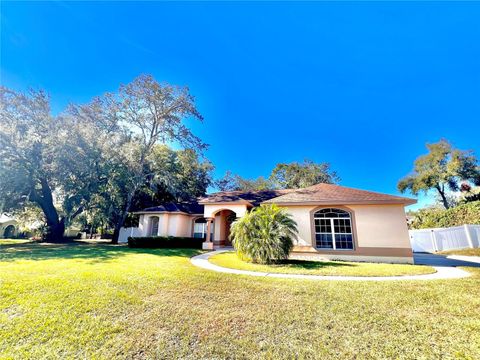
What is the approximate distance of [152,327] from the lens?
384 centimetres

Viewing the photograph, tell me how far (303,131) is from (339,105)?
5.19 meters

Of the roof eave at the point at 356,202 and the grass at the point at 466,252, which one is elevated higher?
the roof eave at the point at 356,202

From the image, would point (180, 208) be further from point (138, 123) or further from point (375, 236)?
point (375, 236)

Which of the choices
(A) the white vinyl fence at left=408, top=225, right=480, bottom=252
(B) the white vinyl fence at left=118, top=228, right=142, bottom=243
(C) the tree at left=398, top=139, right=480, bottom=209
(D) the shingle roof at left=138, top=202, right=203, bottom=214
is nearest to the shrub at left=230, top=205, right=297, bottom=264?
(D) the shingle roof at left=138, top=202, right=203, bottom=214

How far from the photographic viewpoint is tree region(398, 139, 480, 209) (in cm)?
2669

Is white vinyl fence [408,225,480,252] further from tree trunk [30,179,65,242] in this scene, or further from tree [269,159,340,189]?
tree trunk [30,179,65,242]

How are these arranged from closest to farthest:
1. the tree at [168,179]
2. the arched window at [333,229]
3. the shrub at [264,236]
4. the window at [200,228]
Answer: the shrub at [264,236]
the arched window at [333,229]
the window at [200,228]
the tree at [168,179]

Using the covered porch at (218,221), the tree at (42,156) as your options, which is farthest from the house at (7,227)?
the covered porch at (218,221)

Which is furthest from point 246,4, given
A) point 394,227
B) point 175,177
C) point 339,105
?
point 175,177

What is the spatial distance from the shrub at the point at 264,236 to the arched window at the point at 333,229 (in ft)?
9.75

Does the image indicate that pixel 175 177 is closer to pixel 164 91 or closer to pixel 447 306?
pixel 164 91

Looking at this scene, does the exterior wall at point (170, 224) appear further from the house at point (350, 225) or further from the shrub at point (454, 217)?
the shrub at point (454, 217)

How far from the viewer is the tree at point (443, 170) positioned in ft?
87.6

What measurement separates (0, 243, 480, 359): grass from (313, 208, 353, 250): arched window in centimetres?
574
